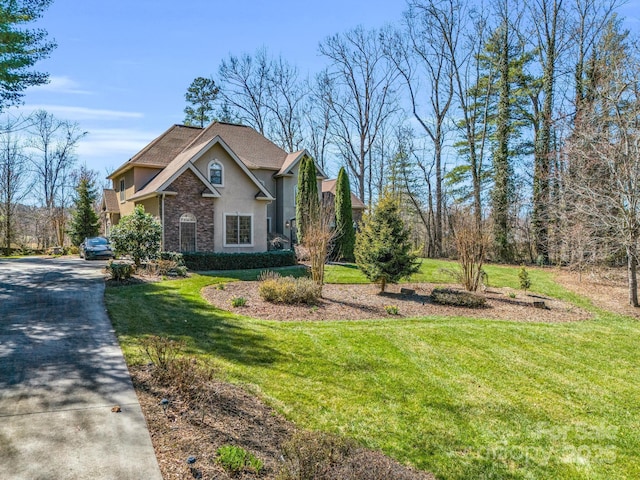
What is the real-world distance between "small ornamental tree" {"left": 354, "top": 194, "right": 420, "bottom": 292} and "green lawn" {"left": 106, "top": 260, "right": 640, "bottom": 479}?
9.09 feet

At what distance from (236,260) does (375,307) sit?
8.89m

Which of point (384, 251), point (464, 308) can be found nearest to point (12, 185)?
point (384, 251)

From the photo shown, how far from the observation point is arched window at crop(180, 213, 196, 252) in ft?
59.5

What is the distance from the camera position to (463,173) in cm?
2909

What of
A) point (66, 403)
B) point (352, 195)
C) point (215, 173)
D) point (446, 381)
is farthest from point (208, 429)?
point (352, 195)

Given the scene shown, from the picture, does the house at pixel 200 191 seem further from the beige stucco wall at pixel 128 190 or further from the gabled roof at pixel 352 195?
the gabled roof at pixel 352 195

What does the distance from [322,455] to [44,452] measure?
2243mm

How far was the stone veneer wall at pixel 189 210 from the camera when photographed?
17.7 metres

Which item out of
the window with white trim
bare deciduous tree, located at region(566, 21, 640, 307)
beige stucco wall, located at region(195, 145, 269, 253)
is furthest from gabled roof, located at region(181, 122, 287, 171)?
bare deciduous tree, located at region(566, 21, 640, 307)

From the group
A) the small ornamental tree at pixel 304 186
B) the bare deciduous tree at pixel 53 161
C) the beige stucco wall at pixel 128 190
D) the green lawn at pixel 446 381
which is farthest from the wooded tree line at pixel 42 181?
the green lawn at pixel 446 381

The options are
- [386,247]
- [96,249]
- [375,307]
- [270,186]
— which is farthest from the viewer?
[270,186]

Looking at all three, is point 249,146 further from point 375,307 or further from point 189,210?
point 375,307

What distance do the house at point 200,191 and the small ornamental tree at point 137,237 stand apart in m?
2.53

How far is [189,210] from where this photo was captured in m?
18.2
